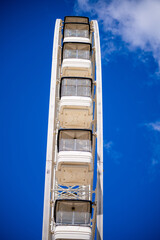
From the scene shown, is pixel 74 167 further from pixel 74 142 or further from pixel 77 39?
pixel 77 39

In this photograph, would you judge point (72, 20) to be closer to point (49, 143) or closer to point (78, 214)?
point (49, 143)

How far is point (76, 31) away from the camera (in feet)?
63.2

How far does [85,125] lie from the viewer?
17.0 metres

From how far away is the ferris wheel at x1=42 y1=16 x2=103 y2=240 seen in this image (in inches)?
490

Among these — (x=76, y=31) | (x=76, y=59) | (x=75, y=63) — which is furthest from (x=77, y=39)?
(x=75, y=63)

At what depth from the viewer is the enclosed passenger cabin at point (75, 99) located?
51.6 feet

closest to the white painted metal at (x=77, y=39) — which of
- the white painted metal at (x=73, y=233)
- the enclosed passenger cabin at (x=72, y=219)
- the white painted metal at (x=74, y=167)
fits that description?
the white painted metal at (x=74, y=167)

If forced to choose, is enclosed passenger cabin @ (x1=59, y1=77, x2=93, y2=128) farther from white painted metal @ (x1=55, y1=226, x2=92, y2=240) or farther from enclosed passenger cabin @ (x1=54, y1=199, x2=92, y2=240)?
white painted metal @ (x1=55, y1=226, x2=92, y2=240)

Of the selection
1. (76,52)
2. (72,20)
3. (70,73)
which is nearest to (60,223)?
(70,73)

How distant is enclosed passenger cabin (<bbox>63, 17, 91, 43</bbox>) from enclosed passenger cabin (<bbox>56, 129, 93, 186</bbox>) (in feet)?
22.3

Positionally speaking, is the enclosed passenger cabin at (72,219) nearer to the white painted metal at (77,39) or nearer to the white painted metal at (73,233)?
the white painted metal at (73,233)

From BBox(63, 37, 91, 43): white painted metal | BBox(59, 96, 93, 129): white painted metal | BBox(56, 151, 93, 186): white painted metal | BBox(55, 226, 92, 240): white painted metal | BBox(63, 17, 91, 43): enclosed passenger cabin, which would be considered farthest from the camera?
BBox(63, 17, 91, 43): enclosed passenger cabin

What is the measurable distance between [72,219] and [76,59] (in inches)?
358

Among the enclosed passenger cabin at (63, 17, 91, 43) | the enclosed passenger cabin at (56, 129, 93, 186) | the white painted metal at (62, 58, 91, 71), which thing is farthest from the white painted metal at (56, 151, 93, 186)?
the enclosed passenger cabin at (63, 17, 91, 43)
